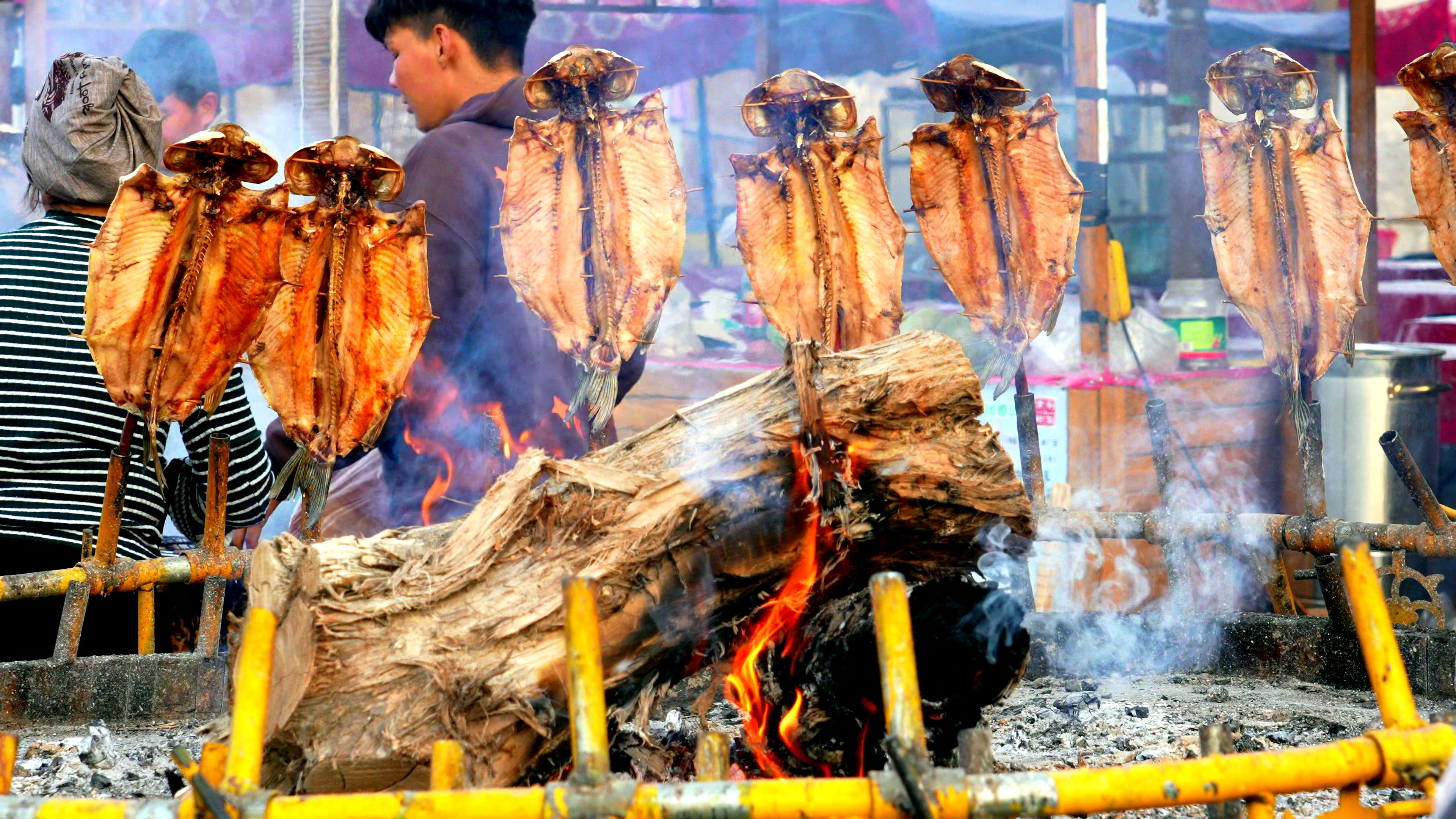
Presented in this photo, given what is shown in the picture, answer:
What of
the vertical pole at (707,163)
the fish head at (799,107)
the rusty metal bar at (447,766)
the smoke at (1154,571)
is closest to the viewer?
the rusty metal bar at (447,766)

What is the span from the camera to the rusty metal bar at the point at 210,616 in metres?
3.72

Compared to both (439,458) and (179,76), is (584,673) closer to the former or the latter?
(439,458)

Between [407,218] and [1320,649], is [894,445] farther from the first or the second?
[1320,649]

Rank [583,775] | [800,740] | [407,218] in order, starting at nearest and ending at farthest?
[583,775], [800,740], [407,218]

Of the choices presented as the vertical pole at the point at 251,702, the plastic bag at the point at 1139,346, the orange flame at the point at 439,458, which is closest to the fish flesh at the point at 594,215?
the orange flame at the point at 439,458

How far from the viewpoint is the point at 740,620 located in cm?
276

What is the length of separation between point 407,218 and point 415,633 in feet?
4.76

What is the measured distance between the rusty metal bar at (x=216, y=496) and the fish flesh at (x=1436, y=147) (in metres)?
3.52

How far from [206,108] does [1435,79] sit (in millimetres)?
5339

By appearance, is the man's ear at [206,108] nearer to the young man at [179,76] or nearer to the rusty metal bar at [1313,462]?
the young man at [179,76]

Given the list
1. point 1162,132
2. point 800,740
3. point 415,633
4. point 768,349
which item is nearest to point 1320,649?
point 800,740

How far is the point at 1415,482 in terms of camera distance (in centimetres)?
350

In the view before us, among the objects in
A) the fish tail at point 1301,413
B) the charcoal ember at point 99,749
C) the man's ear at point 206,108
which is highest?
the man's ear at point 206,108

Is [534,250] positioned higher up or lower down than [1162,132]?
lower down
